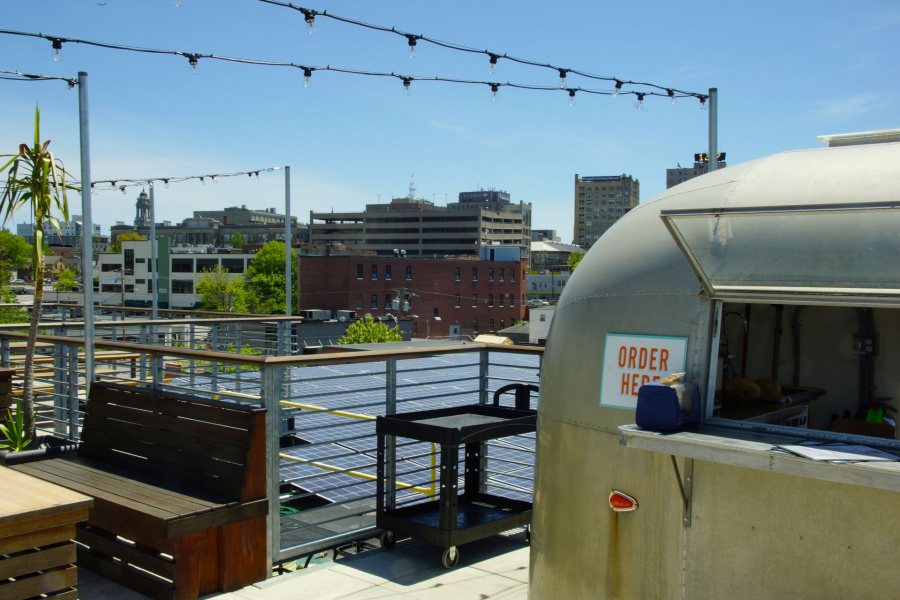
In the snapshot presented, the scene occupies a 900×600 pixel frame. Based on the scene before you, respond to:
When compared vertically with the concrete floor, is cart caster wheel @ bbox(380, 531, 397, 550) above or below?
above

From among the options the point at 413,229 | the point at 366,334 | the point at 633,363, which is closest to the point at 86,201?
the point at 633,363

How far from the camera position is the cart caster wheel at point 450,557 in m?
7.08

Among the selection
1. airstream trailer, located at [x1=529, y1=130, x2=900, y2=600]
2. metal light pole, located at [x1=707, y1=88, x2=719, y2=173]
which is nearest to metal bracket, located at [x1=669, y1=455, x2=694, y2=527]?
airstream trailer, located at [x1=529, y1=130, x2=900, y2=600]

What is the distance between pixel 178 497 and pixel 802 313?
4572 mm

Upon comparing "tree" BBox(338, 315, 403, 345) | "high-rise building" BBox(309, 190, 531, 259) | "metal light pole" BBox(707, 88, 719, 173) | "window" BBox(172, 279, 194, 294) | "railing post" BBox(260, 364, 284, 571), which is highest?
"high-rise building" BBox(309, 190, 531, 259)

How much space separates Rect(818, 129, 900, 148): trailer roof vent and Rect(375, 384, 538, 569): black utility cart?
3.54 meters

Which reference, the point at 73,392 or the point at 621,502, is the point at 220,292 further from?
the point at 621,502

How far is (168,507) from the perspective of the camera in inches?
243

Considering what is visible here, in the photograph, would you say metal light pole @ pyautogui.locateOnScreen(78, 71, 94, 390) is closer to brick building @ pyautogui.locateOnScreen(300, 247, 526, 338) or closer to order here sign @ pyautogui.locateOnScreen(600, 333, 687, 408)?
order here sign @ pyautogui.locateOnScreen(600, 333, 687, 408)

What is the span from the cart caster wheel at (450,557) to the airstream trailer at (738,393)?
1.87m

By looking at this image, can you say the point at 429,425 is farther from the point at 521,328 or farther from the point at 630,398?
the point at 521,328

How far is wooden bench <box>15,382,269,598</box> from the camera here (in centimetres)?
614

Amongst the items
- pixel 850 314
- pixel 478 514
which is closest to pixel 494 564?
pixel 478 514

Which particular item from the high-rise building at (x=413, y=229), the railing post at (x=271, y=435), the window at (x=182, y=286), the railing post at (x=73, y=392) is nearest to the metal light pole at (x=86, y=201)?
the railing post at (x=73, y=392)
